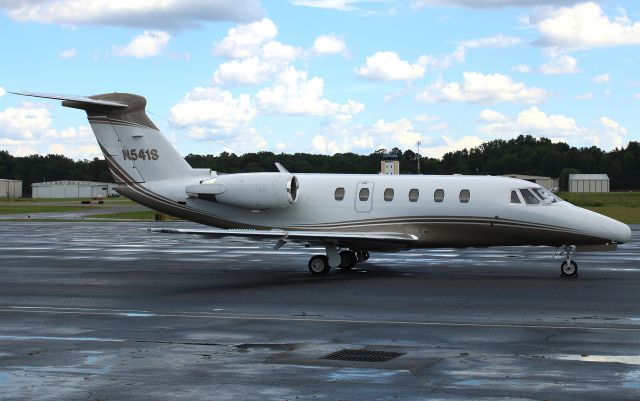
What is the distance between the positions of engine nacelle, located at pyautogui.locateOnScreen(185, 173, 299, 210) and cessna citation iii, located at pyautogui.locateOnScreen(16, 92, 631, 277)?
29 millimetres

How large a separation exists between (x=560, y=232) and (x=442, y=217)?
3.23 metres

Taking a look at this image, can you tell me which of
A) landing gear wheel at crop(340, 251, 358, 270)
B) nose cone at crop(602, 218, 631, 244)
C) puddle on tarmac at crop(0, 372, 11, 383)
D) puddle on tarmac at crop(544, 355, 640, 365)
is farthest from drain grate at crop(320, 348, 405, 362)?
landing gear wheel at crop(340, 251, 358, 270)

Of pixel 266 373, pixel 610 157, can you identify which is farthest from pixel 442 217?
pixel 610 157

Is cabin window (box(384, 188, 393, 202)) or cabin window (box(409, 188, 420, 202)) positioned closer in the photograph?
cabin window (box(409, 188, 420, 202))

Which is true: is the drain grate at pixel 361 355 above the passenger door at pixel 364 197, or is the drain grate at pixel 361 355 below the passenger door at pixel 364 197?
below

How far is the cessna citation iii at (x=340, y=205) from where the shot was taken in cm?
2395

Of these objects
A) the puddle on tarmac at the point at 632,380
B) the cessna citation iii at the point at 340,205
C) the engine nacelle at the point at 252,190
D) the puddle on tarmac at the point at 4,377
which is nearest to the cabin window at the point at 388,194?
the cessna citation iii at the point at 340,205

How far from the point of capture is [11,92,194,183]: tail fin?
27.5 m

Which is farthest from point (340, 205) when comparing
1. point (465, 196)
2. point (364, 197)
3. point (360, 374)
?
point (360, 374)

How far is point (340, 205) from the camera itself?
1013 inches

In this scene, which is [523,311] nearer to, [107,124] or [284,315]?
[284,315]

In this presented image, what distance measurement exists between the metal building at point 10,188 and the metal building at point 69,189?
18.2 ft

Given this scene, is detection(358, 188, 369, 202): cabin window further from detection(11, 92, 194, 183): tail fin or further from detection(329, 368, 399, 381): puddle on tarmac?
detection(329, 368, 399, 381): puddle on tarmac

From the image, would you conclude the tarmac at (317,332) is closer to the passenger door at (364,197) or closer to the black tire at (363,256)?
the black tire at (363,256)
